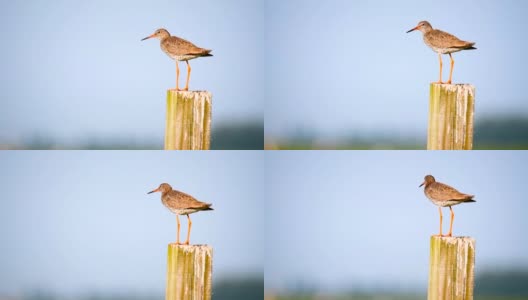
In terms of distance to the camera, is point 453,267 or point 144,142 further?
point 144,142

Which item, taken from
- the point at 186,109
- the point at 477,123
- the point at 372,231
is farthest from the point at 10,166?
the point at 477,123

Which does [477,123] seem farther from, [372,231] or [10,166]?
[10,166]

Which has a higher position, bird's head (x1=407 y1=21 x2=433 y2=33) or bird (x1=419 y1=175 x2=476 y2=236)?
bird's head (x1=407 y1=21 x2=433 y2=33)

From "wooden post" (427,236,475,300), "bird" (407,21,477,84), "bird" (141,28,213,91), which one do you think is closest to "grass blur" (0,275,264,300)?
"wooden post" (427,236,475,300)

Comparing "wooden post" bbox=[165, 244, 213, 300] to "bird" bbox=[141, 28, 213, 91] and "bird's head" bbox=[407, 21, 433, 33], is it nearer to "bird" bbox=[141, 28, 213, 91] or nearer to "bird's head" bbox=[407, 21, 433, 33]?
"bird" bbox=[141, 28, 213, 91]

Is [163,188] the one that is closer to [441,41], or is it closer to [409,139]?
[409,139]

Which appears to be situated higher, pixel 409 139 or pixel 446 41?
pixel 446 41

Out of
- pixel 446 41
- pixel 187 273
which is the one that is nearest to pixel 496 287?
pixel 446 41
